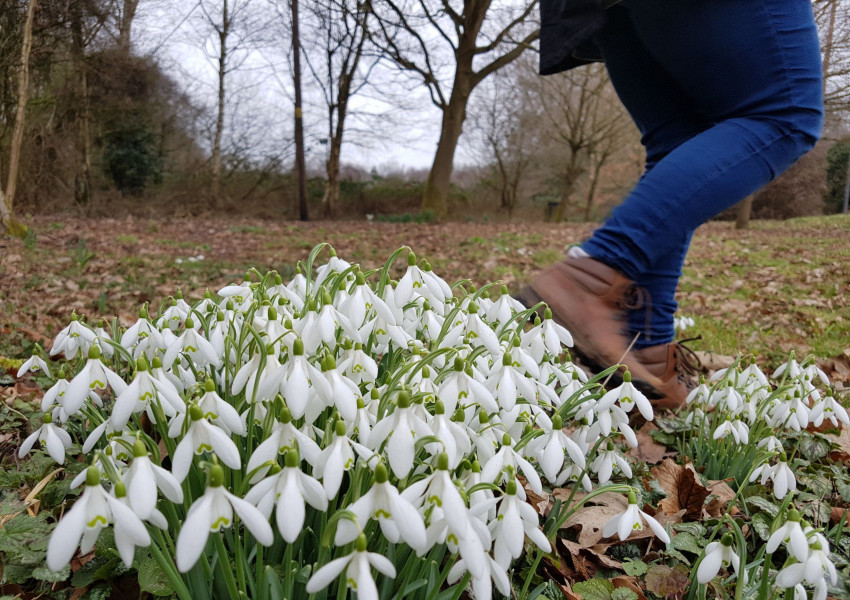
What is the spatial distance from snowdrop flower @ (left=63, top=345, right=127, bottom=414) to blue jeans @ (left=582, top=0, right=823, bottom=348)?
4.73 feet

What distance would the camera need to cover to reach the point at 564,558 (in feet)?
4.13

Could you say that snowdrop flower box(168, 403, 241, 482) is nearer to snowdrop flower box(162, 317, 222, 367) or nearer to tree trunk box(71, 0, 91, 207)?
A: snowdrop flower box(162, 317, 222, 367)

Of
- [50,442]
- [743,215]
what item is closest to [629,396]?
[50,442]

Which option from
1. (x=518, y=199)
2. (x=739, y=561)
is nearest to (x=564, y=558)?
(x=739, y=561)

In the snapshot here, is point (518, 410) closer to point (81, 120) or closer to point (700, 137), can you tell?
point (700, 137)

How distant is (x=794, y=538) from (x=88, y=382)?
3.40ft

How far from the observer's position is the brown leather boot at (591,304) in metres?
1.83

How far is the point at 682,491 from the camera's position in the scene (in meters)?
1.49

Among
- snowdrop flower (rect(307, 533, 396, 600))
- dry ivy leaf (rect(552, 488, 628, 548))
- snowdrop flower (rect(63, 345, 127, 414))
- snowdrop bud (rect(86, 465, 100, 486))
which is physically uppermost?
snowdrop flower (rect(63, 345, 127, 414))

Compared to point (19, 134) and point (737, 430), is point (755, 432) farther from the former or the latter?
point (19, 134)

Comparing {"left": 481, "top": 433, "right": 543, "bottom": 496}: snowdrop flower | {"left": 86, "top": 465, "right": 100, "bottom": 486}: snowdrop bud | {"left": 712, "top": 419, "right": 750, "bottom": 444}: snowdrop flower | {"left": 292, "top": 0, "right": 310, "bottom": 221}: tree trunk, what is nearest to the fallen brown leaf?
{"left": 712, "top": 419, "right": 750, "bottom": 444}: snowdrop flower

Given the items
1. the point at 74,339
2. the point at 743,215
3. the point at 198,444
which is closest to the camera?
the point at 198,444

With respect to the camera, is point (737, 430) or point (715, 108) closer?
point (737, 430)

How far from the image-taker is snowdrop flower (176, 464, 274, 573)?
0.59 metres
